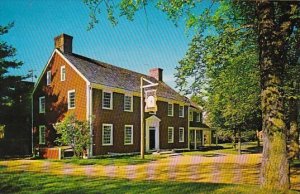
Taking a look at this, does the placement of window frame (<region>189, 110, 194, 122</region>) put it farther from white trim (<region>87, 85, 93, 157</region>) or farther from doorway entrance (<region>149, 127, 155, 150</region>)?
white trim (<region>87, 85, 93, 157</region>)

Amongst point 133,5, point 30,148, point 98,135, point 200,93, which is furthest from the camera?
point 30,148

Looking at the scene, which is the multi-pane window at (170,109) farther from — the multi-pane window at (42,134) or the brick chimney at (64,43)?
the multi-pane window at (42,134)

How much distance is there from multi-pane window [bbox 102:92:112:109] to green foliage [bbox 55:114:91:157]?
320 centimetres

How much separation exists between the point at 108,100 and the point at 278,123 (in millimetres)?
18605

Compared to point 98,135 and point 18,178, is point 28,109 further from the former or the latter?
point 18,178

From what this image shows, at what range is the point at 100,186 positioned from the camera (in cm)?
987

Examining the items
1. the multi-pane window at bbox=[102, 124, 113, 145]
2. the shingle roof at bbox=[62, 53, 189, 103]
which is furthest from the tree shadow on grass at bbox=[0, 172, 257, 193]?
the shingle roof at bbox=[62, 53, 189, 103]

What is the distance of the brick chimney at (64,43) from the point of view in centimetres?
2683

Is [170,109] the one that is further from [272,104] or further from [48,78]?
[272,104]

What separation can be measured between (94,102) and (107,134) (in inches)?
109

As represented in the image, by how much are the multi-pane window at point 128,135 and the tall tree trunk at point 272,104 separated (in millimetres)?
19319

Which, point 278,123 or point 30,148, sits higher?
point 278,123

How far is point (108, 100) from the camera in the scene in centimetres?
2598

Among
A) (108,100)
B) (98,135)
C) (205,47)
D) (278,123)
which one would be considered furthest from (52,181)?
(108,100)
